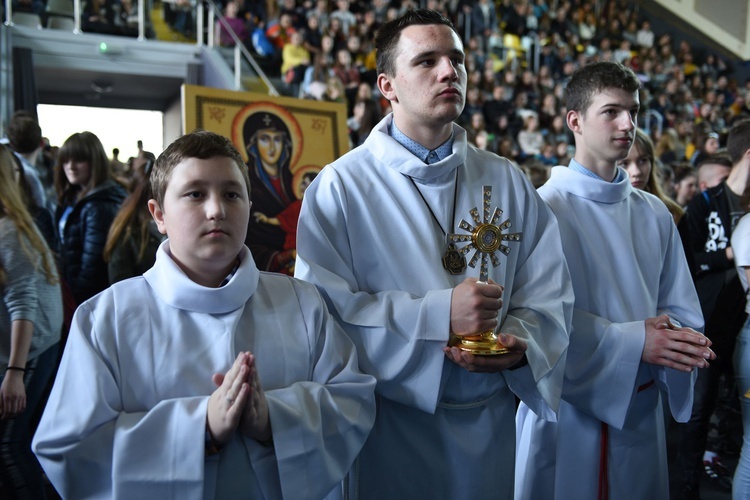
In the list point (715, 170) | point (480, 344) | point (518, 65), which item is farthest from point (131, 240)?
point (518, 65)

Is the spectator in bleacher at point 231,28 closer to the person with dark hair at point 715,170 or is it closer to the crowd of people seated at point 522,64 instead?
the crowd of people seated at point 522,64

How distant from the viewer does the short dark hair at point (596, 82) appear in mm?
2695

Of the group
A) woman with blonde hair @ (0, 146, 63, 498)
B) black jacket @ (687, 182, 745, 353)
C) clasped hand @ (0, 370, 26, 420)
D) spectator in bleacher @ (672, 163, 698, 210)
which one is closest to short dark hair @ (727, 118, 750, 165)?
black jacket @ (687, 182, 745, 353)

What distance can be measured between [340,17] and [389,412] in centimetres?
1175

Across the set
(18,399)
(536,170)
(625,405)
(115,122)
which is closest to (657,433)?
(625,405)

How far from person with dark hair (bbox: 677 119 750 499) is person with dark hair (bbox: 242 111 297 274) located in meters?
2.30

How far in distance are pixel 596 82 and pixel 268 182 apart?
193cm

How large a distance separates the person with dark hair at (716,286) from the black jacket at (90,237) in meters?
3.28

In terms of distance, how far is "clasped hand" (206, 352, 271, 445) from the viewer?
5.22ft

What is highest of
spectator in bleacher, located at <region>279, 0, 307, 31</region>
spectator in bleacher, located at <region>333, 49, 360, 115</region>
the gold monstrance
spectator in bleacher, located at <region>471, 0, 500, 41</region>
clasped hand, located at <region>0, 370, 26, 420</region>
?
spectator in bleacher, located at <region>471, 0, 500, 41</region>

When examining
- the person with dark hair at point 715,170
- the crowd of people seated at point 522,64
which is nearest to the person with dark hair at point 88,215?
the crowd of people seated at point 522,64

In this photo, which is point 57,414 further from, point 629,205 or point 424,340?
point 629,205

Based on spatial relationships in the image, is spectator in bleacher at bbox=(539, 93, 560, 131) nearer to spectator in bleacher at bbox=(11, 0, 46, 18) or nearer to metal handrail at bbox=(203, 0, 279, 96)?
metal handrail at bbox=(203, 0, 279, 96)

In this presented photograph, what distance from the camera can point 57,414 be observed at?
5.36ft
